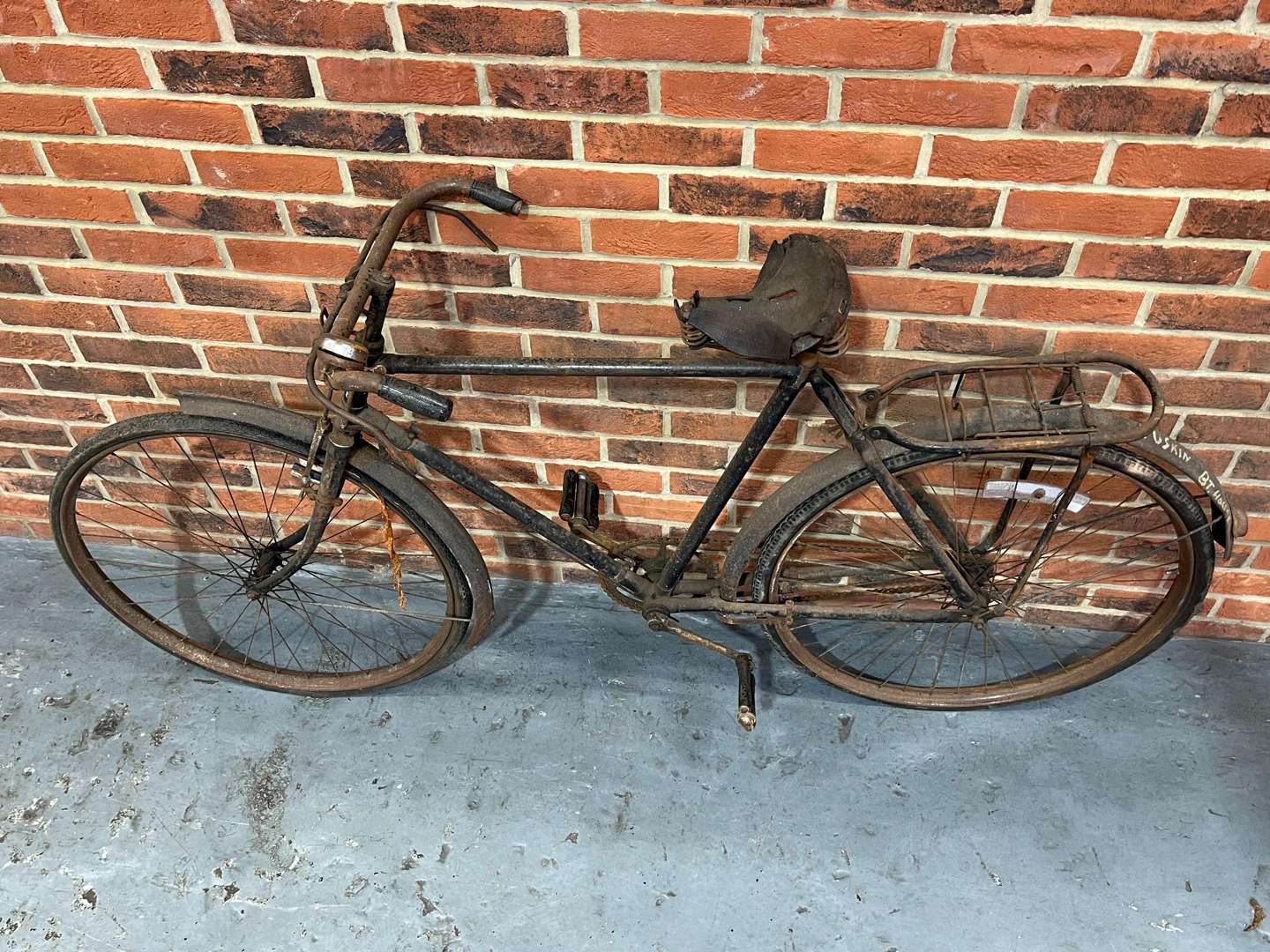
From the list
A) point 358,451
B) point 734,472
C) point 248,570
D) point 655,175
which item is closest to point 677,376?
point 734,472

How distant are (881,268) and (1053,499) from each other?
0.65 metres

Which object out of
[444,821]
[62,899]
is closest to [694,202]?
[444,821]

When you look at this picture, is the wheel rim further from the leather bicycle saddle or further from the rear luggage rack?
the rear luggage rack

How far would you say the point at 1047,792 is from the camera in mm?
1842

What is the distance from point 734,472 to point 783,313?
37cm

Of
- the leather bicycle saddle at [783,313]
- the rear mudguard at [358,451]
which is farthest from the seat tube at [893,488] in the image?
the rear mudguard at [358,451]

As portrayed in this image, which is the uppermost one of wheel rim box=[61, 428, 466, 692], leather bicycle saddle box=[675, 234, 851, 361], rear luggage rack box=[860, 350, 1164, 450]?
leather bicycle saddle box=[675, 234, 851, 361]

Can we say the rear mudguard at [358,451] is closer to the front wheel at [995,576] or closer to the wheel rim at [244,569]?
the wheel rim at [244,569]

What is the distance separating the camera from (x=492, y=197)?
1.44m

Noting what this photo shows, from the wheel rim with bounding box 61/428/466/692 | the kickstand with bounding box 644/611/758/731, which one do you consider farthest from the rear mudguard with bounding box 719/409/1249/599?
the wheel rim with bounding box 61/428/466/692

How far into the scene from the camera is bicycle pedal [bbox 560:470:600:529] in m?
1.81

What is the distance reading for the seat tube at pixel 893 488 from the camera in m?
1.52

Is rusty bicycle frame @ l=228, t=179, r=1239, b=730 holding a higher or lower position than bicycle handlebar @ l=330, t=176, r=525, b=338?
lower

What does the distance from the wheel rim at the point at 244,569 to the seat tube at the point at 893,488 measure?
3.30ft
